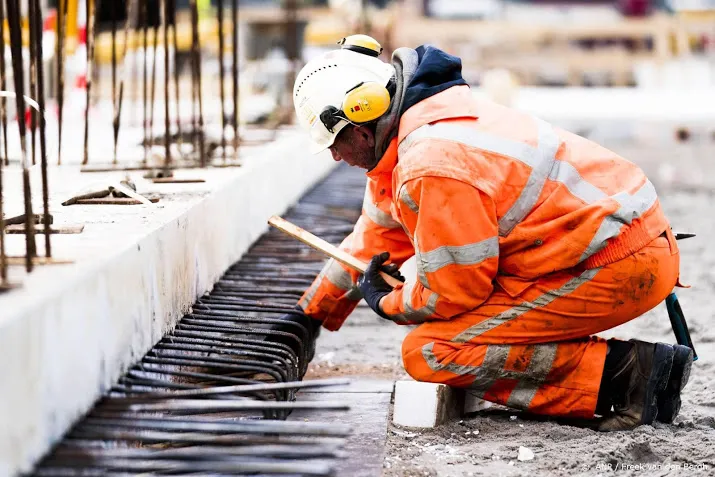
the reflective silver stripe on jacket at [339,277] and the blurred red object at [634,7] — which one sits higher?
the blurred red object at [634,7]

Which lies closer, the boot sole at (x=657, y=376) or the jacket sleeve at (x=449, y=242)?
the jacket sleeve at (x=449, y=242)

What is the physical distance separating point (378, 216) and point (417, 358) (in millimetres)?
659

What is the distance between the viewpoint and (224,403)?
324 cm

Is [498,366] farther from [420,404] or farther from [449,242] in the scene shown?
[449,242]

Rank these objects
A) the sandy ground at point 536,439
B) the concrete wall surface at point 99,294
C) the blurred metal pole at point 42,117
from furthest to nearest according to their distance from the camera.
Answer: the sandy ground at point 536,439, the blurred metal pole at point 42,117, the concrete wall surface at point 99,294

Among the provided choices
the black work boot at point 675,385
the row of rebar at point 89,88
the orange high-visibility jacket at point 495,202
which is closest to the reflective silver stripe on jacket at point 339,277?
the orange high-visibility jacket at point 495,202

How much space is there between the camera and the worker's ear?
4.08 metres

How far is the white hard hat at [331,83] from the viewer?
13.3 feet

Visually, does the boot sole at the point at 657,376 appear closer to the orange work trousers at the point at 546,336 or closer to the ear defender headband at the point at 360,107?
the orange work trousers at the point at 546,336

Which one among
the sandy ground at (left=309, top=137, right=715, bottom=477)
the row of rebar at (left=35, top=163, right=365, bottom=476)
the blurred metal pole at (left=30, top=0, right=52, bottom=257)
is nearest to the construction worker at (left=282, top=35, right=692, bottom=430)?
the sandy ground at (left=309, top=137, right=715, bottom=477)

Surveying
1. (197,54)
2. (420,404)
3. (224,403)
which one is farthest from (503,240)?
(197,54)

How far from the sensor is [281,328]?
4.58 m

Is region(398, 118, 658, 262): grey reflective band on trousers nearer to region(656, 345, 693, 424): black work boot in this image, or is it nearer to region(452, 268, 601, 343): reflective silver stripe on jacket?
region(452, 268, 601, 343): reflective silver stripe on jacket

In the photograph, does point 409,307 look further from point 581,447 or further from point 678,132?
point 678,132
